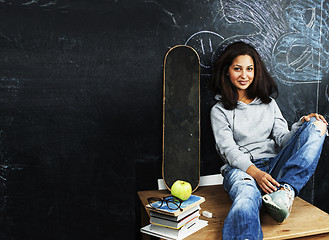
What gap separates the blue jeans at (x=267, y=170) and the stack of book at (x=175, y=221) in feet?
0.51

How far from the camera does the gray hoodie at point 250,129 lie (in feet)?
6.18

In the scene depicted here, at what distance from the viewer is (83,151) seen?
1.88 meters

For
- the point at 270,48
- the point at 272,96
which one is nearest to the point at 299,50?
the point at 270,48

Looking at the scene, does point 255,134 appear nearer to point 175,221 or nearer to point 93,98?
point 175,221

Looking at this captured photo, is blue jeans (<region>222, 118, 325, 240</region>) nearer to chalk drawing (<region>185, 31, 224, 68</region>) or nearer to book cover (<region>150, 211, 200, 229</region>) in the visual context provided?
book cover (<region>150, 211, 200, 229</region>)

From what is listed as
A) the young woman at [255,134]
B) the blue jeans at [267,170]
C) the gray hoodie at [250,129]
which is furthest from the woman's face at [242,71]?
the blue jeans at [267,170]

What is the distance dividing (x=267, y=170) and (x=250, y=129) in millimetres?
258

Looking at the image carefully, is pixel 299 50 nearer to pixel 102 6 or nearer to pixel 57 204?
pixel 102 6

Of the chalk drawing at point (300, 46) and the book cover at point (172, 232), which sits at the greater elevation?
the chalk drawing at point (300, 46)

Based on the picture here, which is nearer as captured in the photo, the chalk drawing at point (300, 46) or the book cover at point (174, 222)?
the book cover at point (174, 222)

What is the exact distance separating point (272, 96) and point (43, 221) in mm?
1623

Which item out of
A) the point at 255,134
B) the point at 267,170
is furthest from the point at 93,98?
the point at 267,170

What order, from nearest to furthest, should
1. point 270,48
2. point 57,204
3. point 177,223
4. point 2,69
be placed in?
point 177,223 < point 2,69 < point 57,204 < point 270,48

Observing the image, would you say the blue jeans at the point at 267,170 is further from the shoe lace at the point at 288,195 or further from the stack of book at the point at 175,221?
the stack of book at the point at 175,221
